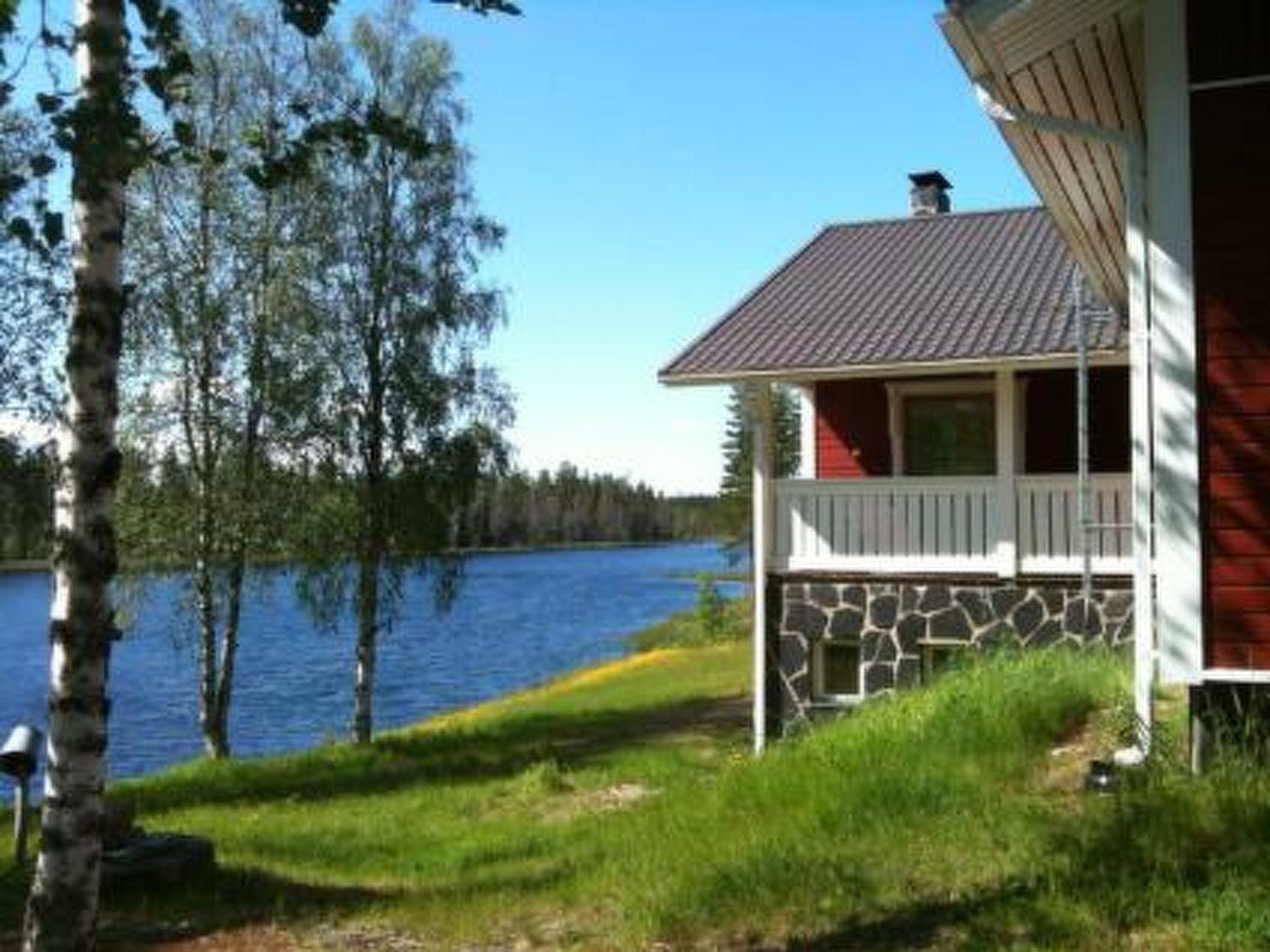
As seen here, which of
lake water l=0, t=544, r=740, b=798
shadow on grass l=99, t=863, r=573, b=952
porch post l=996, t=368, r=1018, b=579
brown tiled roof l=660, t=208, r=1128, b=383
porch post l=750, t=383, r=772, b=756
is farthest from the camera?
lake water l=0, t=544, r=740, b=798

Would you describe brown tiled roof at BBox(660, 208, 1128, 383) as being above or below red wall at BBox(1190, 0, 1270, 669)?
above

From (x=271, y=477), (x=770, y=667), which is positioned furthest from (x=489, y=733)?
(x=770, y=667)

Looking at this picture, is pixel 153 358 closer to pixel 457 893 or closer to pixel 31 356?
pixel 31 356

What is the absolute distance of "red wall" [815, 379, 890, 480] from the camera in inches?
666

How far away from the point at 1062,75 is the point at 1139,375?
1.73 m

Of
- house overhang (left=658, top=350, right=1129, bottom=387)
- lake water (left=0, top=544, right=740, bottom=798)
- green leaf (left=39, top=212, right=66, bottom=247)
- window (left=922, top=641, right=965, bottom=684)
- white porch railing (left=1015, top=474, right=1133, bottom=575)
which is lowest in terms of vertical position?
lake water (left=0, top=544, right=740, bottom=798)

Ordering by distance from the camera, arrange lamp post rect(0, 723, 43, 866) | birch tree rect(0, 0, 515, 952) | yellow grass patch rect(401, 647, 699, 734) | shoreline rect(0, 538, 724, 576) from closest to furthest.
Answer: birch tree rect(0, 0, 515, 952) < lamp post rect(0, 723, 43, 866) < shoreline rect(0, 538, 724, 576) < yellow grass patch rect(401, 647, 699, 734)

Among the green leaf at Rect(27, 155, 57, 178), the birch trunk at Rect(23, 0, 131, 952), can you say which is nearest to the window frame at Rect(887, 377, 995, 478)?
the birch trunk at Rect(23, 0, 131, 952)

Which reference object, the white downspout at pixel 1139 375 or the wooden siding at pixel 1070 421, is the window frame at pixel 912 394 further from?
the white downspout at pixel 1139 375

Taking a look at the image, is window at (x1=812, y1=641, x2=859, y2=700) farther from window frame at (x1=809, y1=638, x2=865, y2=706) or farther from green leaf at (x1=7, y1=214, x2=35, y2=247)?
green leaf at (x1=7, y1=214, x2=35, y2=247)

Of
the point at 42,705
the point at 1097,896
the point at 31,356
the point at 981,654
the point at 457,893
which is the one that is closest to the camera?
the point at 1097,896

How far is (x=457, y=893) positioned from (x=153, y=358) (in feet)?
41.4

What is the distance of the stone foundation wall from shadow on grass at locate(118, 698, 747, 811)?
10.5 ft

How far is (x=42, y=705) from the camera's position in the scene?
28703 mm
